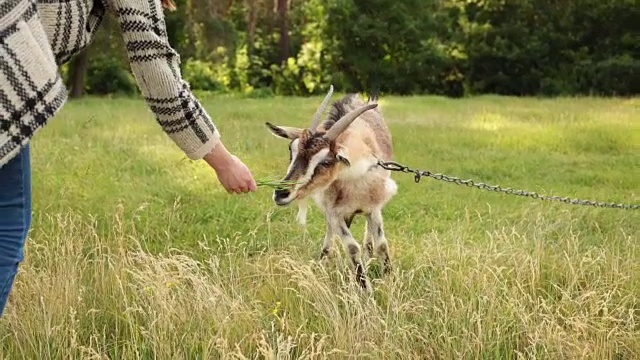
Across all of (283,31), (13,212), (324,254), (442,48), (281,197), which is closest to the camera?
(13,212)

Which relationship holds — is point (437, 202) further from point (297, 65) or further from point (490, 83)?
point (297, 65)

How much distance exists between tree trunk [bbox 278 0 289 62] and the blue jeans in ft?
93.7

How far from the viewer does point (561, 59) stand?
86.8 feet

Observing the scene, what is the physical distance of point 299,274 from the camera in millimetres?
3891

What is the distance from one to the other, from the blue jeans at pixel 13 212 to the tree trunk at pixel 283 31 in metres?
28.6

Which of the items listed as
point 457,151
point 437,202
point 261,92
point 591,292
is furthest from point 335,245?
point 261,92

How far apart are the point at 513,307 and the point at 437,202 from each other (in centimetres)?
360

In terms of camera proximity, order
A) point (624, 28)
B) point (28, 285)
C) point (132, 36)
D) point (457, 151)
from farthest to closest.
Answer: point (624, 28), point (457, 151), point (28, 285), point (132, 36)

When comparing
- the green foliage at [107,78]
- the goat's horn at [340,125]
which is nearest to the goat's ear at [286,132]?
the goat's horn at [340,125]

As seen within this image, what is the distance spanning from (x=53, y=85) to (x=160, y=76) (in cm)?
34

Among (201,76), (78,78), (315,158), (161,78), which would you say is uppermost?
(161,78)

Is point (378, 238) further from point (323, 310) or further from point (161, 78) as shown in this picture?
point (161, 78)

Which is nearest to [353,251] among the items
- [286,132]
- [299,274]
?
[286,132]

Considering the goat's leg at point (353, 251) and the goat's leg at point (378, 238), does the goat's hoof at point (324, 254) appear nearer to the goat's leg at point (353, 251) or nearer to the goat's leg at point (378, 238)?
the goat's leg at point (353, 251)
